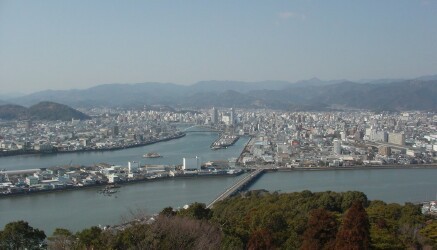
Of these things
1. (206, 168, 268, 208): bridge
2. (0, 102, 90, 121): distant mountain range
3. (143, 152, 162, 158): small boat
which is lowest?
(206, 168, 268, 208): bridge

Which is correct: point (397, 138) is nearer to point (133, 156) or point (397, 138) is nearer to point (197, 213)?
point (133, 156)

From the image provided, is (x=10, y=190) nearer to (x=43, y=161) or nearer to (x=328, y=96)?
(x=43, y=161)

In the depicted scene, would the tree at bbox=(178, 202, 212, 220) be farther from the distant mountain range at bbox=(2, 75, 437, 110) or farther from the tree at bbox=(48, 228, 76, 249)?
the distant mountain range at bbox=(2, 75, 437, 110)

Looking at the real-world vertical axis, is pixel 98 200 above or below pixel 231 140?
below

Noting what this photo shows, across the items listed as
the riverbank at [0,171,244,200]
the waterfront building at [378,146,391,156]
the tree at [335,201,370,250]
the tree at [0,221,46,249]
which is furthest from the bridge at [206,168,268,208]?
the tree at [335,201,370,250]

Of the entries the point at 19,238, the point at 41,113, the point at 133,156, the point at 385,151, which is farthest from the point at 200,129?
the point at 19,238

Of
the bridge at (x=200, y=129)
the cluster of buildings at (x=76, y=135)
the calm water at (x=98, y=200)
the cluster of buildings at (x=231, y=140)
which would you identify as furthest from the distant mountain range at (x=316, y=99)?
the calm water at (x=98, y=200)
